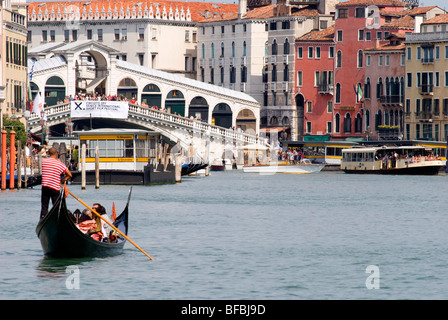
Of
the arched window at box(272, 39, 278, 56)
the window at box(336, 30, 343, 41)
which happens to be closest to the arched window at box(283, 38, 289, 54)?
the arched window at box(272, 39, 278, 56)

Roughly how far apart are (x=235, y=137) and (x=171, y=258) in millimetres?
54133

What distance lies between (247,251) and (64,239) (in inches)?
205

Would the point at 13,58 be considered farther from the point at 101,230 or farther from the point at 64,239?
the point at 64,239

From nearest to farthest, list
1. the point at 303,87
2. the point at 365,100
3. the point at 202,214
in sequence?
1. the point at 202,214
2. the point at 365,100
3. the point at 303,87

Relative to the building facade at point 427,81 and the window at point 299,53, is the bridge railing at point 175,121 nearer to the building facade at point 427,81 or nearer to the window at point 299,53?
the building facade at point 427,81

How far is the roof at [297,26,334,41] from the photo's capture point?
3649 inches

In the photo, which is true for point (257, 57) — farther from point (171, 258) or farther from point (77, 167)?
point (171, 258)

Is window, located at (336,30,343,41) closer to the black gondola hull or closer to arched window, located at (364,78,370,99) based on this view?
arched window, located at (364,78,370,99)

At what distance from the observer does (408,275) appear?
2484cm

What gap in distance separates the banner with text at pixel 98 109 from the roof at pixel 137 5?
3188cm

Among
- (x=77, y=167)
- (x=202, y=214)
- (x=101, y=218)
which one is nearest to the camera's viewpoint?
(x=101, y=218)

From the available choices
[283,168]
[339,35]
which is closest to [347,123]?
[339,35]

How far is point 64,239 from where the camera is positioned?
2477 centimetres
